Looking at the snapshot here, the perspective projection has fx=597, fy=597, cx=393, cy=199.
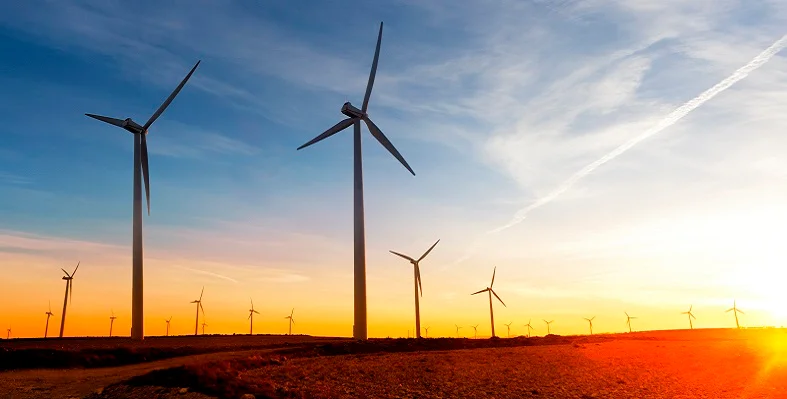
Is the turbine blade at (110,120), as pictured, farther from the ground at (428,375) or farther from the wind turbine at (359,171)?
the ground at (428,375)

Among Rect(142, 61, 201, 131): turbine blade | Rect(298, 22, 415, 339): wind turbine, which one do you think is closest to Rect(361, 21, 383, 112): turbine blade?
Rect(298, 22, 415, 339): wind turbine

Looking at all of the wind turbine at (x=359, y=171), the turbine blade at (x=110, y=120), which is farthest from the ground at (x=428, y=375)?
the turbine blade at (x=110, y=120)

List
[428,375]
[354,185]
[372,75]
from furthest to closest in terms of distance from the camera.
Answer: [372,75] → [354,185] → [428,375]

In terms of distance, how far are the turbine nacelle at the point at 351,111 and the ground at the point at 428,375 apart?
102 feet

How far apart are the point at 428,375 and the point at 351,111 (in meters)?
45.6

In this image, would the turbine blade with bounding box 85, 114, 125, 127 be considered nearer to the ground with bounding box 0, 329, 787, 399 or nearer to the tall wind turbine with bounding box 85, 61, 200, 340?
the tall wind turbine with bounding box 85, 61, 200, 340

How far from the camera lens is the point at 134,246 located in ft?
244

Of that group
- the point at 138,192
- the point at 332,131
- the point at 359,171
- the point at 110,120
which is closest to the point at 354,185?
the point at 359,171

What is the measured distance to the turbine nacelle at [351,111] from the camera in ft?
259

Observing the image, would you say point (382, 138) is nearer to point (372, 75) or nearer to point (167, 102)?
point (372, 75)

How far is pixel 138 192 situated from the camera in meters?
78.3

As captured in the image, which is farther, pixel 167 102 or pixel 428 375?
pixel 167 102

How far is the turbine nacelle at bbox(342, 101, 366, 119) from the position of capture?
78.9 meters

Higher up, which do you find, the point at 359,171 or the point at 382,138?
the point at 382,138
